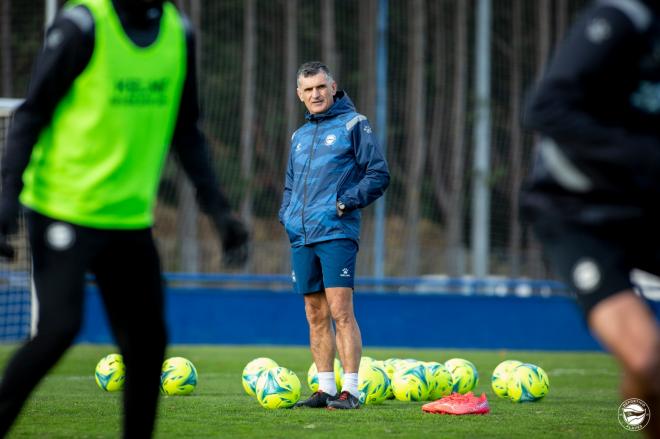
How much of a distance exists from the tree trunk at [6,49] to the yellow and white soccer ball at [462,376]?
500 inches

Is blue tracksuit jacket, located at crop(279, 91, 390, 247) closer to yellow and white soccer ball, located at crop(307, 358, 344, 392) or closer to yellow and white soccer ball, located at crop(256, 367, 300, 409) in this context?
yellow and white soccer ball, located at crop(256, 367, 300, 409)

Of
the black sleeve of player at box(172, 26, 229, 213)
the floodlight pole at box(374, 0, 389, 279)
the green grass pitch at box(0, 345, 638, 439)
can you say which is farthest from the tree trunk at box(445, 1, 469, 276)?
the black sleeve of player at box(172, 26, 229, 213)

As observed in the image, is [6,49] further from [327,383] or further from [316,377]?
[327,383]

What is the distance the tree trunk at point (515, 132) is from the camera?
20.0 meters

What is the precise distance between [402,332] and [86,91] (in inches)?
547

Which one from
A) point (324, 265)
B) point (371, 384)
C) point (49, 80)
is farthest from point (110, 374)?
point (49, 80)

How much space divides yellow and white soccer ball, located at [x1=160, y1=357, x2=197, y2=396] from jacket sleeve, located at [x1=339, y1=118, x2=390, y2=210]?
6.70ft

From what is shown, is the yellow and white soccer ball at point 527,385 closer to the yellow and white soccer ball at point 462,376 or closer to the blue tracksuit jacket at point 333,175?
the yellow and white soccer ball at point 462,376

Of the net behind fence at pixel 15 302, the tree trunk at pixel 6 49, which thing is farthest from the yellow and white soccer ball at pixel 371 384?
the tree trunk at pixel 6 49

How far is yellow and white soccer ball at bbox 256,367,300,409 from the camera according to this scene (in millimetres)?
8094

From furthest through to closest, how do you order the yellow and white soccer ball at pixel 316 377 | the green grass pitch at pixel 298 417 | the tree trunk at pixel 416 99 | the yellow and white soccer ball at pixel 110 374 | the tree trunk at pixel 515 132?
1. the tree trunk at pixel 416 99
2. the tree trunk at pixel 515 132
3. the yellow and white soccer ball at pixel 110 374
4. the yellow and white soccer ball at pixel 316 377
5. the green grass pitch at pixel 298 417

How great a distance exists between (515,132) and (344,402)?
1338 cm

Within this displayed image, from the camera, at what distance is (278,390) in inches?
318

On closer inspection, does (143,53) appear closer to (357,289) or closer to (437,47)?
(357,289)
